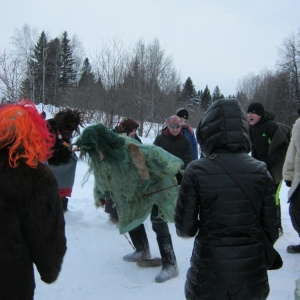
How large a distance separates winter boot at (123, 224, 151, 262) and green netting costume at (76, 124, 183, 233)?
0.38 meters

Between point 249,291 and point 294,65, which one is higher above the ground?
point 294,65

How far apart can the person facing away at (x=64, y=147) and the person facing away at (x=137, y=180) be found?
5.56 ft

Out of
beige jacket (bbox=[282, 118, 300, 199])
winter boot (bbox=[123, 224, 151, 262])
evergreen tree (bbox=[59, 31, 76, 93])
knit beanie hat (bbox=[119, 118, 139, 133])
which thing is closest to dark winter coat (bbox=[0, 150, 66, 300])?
winter boot (bbox=[123, 224, 151, 262])

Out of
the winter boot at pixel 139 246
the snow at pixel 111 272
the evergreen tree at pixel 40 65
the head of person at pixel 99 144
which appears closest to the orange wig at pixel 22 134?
the head of person at pixel 99 144

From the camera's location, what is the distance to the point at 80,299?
10.9ft

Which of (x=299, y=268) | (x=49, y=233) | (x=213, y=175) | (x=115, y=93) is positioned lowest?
(x=299, y=268)

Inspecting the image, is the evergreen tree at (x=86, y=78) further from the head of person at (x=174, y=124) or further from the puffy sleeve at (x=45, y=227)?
the puffy sleeve at (x=45, y=227)

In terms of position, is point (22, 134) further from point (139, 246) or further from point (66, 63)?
point (66, 63)

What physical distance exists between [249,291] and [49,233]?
1203 millimetres

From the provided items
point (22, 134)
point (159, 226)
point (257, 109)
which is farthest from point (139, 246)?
point (22, 134)

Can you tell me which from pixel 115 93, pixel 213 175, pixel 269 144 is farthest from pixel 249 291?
pixel 115 93

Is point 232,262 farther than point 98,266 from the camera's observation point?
No

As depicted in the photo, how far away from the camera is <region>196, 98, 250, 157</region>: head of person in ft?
7.11

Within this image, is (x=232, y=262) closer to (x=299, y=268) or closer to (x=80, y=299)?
(x=80, y=299)
